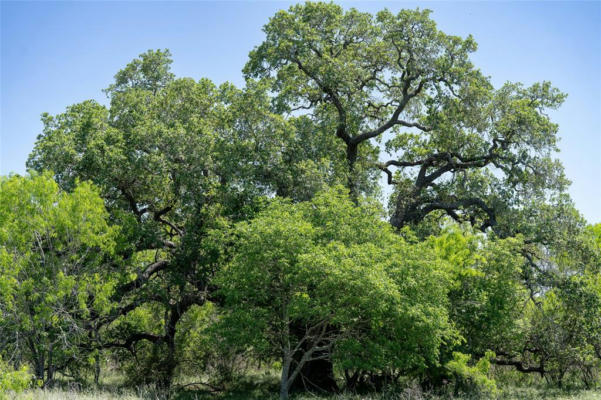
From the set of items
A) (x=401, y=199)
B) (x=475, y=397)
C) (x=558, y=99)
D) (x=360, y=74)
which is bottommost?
(x=475, y=397)

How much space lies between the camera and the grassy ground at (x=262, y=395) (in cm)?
1626

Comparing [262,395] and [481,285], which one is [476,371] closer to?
[481,285]

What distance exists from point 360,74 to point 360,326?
1251cm

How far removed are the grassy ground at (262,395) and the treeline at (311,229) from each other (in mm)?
1052

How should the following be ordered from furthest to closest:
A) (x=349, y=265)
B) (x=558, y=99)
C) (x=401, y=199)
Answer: (x=401, y=199) → (x=558, y=99) → (x=349, y=265)

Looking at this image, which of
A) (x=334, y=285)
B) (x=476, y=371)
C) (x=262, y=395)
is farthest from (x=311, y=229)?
(x=262, y=395)

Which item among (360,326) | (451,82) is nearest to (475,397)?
(360,326)

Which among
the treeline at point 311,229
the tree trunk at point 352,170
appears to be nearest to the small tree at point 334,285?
the treeline at point 311,229

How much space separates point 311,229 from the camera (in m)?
18.4

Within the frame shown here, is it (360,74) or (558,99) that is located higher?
(360,74)

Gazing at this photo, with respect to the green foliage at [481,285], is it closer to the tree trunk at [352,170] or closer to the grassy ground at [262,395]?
the grassy ground at [262,395]

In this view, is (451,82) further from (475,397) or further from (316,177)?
(475,397)

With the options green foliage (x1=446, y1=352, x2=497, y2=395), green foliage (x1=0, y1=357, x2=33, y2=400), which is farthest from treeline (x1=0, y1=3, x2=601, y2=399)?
green foliage (x1=0, y1=357, x2=33, y2=400)

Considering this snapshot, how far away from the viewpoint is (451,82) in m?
25.0
